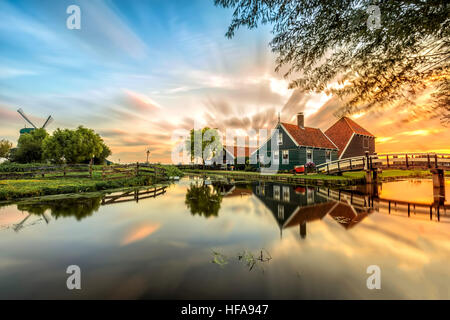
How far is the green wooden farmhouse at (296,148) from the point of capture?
28172 mm

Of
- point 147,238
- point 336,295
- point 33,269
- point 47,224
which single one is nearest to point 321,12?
point 336,295

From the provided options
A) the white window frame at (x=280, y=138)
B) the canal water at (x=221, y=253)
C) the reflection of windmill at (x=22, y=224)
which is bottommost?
the canal water at (x=221, y=253)

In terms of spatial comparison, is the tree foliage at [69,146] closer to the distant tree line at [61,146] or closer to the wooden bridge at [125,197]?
the distant tree line at [61,146]

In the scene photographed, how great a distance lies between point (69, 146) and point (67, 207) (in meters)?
36.9

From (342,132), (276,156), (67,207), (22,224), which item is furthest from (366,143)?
(22,224)

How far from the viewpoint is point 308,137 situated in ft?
99.2

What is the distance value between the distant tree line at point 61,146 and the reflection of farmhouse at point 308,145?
32.7 meters

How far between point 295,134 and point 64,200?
28197 millimetres

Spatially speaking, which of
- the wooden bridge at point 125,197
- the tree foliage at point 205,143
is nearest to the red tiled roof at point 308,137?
the wooden bridge at point 125,197

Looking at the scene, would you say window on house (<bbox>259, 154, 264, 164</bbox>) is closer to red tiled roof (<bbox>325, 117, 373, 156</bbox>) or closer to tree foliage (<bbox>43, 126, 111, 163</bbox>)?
red tiled roof (<bbox>325, 117, 373, 156</bbox>)

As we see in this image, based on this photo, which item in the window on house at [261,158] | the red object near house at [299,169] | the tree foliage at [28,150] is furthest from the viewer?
the tree foliage at [28,150]

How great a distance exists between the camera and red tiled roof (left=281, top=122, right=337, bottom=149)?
28780 millimetres

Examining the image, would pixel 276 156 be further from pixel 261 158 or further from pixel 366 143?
pixel 366 143

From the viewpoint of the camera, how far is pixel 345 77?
5566mm
